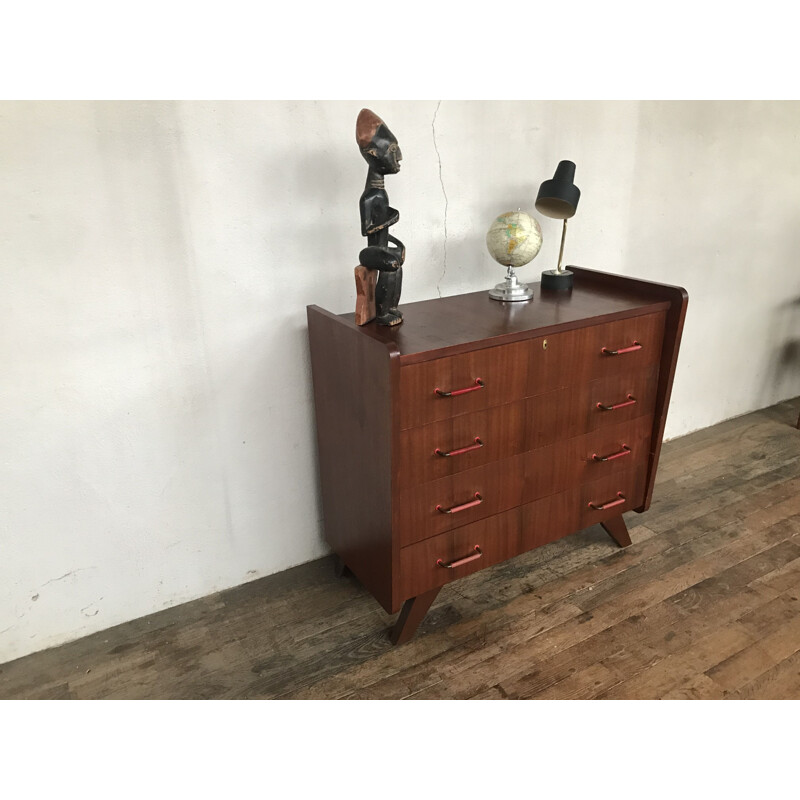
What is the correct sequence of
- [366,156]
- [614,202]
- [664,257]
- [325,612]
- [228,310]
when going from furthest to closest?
[664,257] < [614,202] < [325,612] < [228,310] < [366,156]

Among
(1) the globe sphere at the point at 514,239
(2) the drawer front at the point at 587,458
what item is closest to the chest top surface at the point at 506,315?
(1) the globe sphere at the point at 514,239

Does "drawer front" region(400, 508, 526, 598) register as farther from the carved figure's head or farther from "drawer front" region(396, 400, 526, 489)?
the carved figure's head

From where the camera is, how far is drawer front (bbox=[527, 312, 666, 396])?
1.77m

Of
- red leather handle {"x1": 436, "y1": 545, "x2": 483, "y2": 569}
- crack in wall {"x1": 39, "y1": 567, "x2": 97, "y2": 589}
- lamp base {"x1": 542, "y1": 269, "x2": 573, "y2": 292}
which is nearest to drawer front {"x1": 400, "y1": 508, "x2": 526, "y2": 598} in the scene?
red leather handle {"x1": 436, "y1": 545, "x2": 483, "y2": 569}

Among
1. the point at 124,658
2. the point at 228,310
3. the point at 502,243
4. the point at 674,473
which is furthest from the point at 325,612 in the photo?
the point at 674,473

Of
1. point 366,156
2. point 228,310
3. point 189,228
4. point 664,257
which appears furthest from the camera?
point 664,257

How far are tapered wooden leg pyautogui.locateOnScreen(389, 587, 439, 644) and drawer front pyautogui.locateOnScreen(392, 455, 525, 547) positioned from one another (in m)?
0.20

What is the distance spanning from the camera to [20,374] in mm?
1622

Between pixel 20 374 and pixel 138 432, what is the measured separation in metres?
0.32

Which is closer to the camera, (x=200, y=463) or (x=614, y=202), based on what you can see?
(x=200, y=463)

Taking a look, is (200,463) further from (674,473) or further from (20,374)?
(674,473)

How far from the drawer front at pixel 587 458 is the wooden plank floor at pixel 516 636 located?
34 cm

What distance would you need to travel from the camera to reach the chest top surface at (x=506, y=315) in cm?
165

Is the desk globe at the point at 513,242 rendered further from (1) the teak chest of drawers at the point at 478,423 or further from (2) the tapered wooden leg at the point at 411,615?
(2) the tapered wooden leg at the point at 411,615
